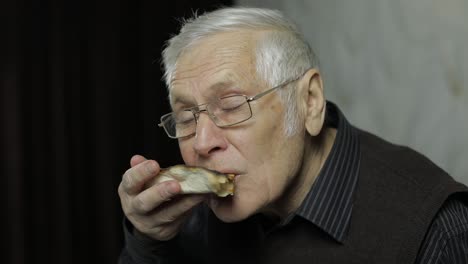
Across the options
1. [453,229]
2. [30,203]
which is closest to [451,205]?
[453,229]

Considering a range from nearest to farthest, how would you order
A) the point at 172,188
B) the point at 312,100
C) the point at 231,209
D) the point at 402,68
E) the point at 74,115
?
1. the point at 172,188
2. the point at 231,209
3. the point at 312,100
4. the point at 402,68
5. the point at 74,115

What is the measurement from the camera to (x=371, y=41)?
2207 mm

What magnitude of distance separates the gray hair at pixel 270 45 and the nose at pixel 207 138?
175 millimetres

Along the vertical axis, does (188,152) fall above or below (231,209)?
above

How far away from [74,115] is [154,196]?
1.53m

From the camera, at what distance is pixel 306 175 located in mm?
1579

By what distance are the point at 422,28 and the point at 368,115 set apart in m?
0.44

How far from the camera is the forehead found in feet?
4.58

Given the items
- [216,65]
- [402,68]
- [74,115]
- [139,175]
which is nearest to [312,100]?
[216,65]

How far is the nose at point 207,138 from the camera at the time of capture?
1.36 m

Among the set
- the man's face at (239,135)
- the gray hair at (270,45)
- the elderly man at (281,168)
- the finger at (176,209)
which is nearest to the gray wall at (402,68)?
the elderly man at (281,168)

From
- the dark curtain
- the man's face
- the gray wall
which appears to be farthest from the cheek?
the dark curtain

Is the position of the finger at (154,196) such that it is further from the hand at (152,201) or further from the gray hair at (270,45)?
the gray hair at (270,45)

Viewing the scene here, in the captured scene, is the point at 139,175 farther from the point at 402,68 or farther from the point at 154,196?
the point at 402,68
